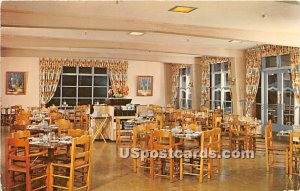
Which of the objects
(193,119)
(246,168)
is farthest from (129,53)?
(246,168)

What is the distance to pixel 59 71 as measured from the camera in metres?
15.8

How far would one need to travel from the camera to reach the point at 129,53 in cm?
1411

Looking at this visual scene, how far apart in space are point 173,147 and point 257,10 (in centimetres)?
303

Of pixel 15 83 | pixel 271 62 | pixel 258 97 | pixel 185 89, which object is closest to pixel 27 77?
pixel 15 83

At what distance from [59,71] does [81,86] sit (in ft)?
4.34

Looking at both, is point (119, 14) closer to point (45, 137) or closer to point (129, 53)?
point (45, 137)

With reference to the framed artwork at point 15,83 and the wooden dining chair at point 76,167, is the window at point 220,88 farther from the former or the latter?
the wooden dining chair at point 76,167

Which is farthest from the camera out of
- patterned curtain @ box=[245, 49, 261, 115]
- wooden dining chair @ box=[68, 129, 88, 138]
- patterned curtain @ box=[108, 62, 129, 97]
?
patterned curtain @ box=[108, 62, 129, 97]

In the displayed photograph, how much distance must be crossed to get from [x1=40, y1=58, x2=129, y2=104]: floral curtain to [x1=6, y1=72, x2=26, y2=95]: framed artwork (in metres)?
0.76

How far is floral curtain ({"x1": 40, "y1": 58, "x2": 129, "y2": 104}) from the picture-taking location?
15414mm

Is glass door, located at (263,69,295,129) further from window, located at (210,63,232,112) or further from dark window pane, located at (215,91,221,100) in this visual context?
dark window pane, located at (215,91,221,100)

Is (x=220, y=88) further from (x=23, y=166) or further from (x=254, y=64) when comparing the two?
(x=23, y=166)

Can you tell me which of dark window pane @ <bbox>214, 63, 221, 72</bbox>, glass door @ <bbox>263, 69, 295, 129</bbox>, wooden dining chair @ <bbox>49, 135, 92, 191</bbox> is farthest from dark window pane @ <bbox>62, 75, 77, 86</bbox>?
wooden dining chair @ <bbox>49, 135, 92, 191</bbox>

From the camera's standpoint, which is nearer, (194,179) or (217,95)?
(194,179)
